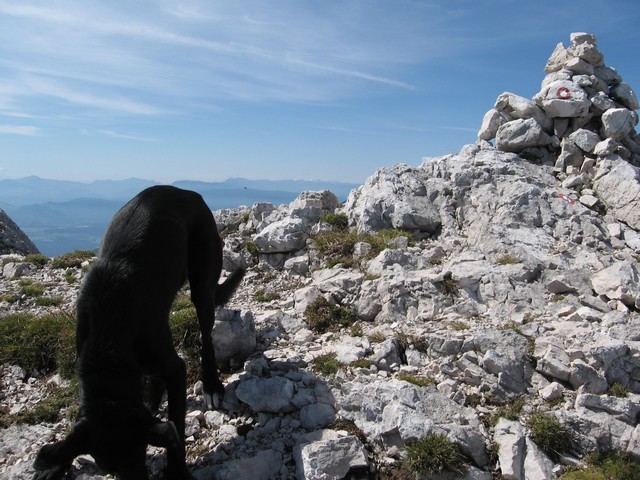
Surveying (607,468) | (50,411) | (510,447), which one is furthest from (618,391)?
(50,411)

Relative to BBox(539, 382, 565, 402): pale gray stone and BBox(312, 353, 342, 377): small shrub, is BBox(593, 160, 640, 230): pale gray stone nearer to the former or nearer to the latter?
BBox(539, 382, 565, 402): pale gray stone

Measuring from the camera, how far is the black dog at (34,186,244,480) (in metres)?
3.88

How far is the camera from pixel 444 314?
812 cm

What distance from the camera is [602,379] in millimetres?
5969

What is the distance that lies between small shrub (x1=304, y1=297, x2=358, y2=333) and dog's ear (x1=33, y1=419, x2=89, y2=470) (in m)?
4.73

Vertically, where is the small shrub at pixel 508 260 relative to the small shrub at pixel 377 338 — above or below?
above

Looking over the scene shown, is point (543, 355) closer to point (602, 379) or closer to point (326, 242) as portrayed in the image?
point (602, 379)

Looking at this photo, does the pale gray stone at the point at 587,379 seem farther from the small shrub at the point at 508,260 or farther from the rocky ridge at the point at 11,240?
the rocky ridge at the point at 11,240

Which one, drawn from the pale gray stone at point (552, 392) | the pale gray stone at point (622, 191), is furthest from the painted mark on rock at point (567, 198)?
the pale gray stone at point (552, 392)

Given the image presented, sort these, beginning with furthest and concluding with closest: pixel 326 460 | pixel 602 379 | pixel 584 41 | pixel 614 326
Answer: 1. pixel 584 41
2. pixel 614 326
3. pixel 602 379
4. pixel 326 460

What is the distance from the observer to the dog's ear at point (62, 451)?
147 inches

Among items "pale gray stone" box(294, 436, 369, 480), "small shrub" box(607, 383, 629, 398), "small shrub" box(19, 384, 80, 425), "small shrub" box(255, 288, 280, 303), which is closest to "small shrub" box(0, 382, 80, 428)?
"small shrub" box(19, 384, 80, 425)

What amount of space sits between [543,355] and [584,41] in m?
12.4

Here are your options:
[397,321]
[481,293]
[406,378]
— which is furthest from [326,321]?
[481,293]
